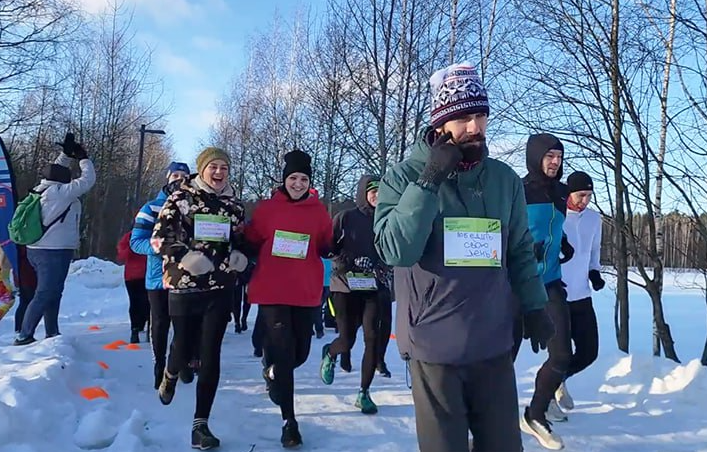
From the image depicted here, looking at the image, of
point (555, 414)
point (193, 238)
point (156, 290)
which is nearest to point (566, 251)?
point (555, 414)

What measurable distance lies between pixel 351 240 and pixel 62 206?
3.38m

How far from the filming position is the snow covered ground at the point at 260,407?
399 centimetres

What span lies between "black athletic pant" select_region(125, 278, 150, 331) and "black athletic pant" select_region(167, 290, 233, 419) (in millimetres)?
3844

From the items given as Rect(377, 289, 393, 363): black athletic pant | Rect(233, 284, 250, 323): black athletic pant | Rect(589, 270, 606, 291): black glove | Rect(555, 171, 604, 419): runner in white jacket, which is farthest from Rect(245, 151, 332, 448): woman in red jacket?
Rect(233, 284, 250, 323): black athletic pant

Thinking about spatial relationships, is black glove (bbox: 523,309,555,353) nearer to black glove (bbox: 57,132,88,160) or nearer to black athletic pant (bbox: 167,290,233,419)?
black athletic pant (bbox: 167,290,233,419)

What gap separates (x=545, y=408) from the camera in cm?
441

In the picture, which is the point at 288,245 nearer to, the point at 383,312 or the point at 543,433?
the point at 383,312

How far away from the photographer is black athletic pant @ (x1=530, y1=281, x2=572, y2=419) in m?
4.41

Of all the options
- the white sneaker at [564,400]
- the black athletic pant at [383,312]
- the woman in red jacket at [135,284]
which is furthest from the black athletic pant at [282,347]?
the woman in red jacket at [135,284]

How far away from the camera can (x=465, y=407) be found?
241cm

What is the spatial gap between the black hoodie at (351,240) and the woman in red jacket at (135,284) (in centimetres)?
335

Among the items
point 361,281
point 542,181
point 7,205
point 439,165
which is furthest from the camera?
point 7,205

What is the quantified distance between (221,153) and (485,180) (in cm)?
254

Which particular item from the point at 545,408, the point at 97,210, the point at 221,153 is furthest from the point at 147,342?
the point at 97,210
